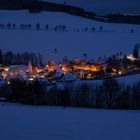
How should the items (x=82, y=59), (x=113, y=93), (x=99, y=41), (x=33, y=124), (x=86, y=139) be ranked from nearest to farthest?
(x=86, y=139) → (x=33, y=124) → (x=113, y=93) → (x=82, y=59) → (x=99, y=41)

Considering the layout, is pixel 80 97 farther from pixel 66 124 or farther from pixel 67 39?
pixel 67 39

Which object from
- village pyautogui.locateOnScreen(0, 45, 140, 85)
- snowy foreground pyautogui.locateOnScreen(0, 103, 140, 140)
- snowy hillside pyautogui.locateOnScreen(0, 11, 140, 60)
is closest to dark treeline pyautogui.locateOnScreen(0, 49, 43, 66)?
snowy hillside pyautogui.locateOnScreen(0, 11, 140, 60)

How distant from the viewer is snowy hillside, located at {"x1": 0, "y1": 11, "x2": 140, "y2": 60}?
23453 mm

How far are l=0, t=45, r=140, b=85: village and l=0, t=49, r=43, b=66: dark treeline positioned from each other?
1104 millimetres

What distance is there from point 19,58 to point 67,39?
20.5 ft

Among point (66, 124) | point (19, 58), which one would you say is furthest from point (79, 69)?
point (66, 124)

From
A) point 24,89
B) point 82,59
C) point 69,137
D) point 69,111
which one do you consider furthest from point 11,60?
point 69,137

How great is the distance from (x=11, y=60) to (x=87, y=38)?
8.03m

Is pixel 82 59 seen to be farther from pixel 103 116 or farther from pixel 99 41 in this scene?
pixel 103 116

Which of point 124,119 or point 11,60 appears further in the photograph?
point 11,60

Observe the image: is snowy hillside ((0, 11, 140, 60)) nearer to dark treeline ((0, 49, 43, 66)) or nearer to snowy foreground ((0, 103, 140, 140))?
dark treeline ((0, 49, 43, 66))

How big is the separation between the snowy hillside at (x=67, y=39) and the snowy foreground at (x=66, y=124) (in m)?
15.0

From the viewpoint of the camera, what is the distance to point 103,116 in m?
6.50

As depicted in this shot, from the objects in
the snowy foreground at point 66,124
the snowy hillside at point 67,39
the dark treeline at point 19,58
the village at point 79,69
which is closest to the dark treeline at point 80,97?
the snowy foreground at point 66,124
